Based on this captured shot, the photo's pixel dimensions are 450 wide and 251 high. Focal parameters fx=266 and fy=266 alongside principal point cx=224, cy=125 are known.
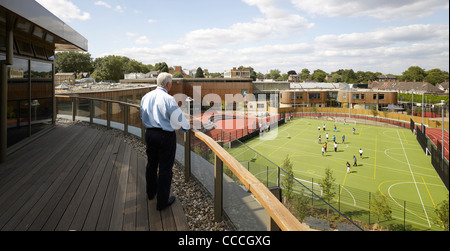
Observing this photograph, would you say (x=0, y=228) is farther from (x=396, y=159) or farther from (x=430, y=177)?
(x=396, y=159)

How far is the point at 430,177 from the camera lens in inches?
904

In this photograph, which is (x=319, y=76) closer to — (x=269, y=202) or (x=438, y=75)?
(x=438, y=75)

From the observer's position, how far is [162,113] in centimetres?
297

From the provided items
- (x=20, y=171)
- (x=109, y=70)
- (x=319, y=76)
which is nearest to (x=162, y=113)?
(x=20, y=171)

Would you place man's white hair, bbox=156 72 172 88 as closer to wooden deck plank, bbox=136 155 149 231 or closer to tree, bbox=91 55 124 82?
wooden deck plank, bbox=136 155 149 231

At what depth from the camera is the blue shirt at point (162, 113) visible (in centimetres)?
298

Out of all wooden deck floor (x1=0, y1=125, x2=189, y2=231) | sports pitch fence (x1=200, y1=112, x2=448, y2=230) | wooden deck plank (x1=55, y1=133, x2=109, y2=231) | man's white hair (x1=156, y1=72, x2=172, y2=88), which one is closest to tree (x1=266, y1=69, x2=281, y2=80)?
sports pitch fence (x1=200, y1=112, x2=448, y2=230)

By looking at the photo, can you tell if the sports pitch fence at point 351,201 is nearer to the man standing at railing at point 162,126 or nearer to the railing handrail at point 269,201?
the railing handrail at point 269,201

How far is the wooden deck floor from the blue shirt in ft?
3.44

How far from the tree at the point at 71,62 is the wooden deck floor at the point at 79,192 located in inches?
Answer: 3510

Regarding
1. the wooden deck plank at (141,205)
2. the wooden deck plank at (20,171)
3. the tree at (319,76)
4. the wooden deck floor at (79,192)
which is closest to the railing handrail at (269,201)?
the wooden deck floor at (79,192)

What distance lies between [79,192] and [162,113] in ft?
6.10

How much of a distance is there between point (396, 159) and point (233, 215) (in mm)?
30917

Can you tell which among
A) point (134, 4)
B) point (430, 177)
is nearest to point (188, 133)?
point (134, 4)
